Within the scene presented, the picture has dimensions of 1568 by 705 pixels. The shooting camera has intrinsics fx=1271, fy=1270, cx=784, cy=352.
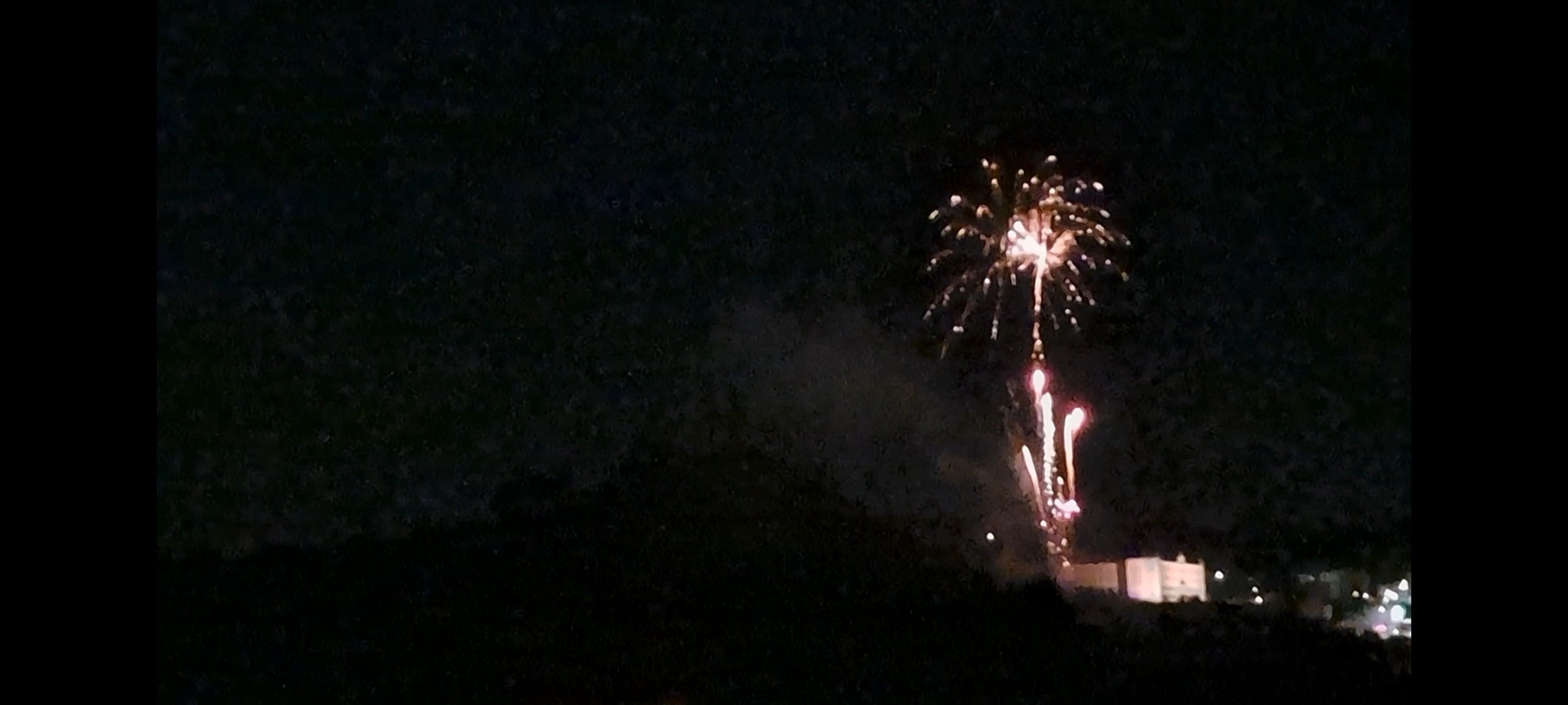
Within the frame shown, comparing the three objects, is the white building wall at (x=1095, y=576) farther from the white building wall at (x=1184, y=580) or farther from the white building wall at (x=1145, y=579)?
the white building wall at (x=1184, y=580)

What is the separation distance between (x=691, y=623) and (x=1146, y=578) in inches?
81.8

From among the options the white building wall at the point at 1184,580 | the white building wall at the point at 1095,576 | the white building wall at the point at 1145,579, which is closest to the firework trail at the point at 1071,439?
the white building wall at the point at 1095,576

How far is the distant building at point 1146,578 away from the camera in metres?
5.71

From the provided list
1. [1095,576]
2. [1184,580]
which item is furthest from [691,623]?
[1184,580]

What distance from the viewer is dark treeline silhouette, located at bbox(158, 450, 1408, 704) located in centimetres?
509

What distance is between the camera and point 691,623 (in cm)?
558

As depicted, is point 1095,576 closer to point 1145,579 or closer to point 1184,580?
point 1145,579

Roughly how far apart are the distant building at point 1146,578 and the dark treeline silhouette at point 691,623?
4.4 inches

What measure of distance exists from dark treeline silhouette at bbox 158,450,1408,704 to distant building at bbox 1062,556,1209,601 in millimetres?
113

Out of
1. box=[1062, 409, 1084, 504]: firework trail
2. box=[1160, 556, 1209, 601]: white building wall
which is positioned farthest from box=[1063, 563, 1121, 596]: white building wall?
box=[1062, 409, 1084, 504]: firework trail

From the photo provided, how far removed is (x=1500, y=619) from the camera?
1.64 m

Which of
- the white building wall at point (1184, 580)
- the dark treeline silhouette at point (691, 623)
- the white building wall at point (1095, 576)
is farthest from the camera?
the white building wall at point (1184, 580)

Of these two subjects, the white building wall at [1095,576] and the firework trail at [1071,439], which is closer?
the firework trail at [1071,439]

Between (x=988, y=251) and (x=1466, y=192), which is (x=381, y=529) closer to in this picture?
(x=988, y=251)
